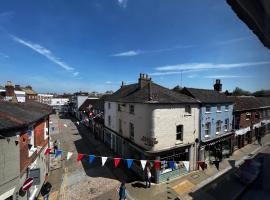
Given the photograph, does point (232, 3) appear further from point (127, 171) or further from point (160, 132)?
point (127, 171)

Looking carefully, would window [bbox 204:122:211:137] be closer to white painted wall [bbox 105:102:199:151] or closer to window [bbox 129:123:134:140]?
white painted wall [bbox 105:102:199:151]

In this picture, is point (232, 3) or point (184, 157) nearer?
point (232, 3)

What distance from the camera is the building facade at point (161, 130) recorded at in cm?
1412

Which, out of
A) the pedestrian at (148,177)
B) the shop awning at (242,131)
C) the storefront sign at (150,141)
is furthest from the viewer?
the shop awning at (242,131)

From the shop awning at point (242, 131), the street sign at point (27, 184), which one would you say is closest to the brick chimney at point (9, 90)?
the street sign at point (27, 184)

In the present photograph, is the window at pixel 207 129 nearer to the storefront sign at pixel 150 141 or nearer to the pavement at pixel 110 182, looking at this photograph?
the pavement at pixel 110 182

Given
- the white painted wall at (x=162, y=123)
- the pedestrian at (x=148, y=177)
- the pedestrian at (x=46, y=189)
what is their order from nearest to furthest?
the pedestrian at (x=46, y=189), the pedestrian at (x=148, y=177), the white painted wall at (x=162, y=123)

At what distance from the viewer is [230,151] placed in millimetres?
21203

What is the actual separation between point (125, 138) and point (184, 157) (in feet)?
20.0

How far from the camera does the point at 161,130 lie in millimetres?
14359

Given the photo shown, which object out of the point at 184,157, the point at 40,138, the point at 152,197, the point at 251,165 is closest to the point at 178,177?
the point at 184,157

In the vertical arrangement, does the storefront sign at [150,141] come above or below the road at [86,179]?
above

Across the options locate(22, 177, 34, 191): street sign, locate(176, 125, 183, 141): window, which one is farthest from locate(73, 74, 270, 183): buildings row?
locate(22, 177, 34, 191): street sign

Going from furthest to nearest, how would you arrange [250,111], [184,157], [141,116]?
[250,111] → [184,157] → [141,116]
